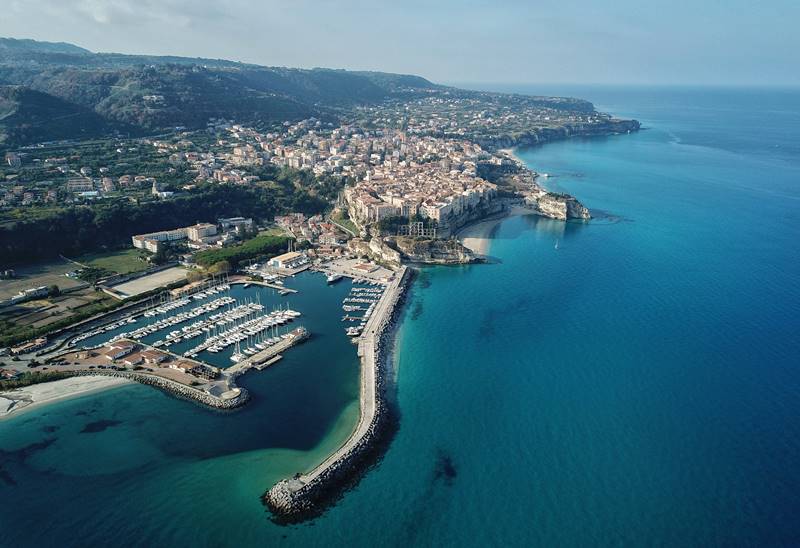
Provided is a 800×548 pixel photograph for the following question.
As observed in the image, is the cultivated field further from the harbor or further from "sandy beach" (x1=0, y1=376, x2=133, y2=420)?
"sandy beach" (x1=0, y1=376, x2=133, y2=420)

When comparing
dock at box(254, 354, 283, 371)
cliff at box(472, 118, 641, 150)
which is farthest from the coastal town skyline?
cliff at box(472, 118, 641, 150)

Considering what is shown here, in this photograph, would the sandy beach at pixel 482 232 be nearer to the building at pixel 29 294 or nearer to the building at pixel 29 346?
the building at pixel 29 346

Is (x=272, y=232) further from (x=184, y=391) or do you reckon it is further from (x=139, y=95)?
(x=139, y=95)

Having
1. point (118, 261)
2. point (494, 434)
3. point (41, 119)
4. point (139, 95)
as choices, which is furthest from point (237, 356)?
point (139, 95)

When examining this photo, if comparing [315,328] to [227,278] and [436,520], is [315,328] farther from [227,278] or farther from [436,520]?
[436,520]

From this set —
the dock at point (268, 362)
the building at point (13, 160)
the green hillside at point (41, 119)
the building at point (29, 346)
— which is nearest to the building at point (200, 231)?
the building at point (29, 346)
